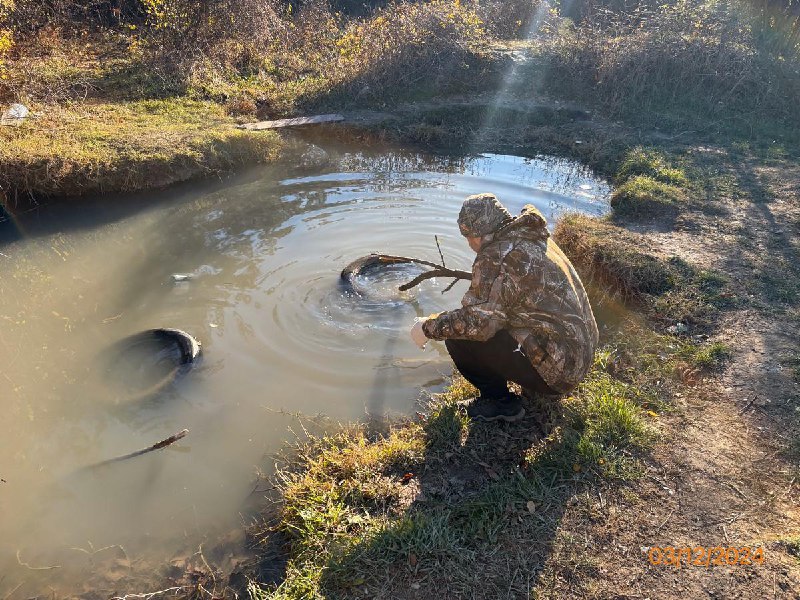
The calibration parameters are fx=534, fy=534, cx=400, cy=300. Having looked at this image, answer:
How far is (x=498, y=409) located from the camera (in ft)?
12.3

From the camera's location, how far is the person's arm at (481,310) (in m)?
3.15

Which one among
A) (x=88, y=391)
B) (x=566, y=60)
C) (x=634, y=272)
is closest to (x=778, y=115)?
(x=566, y=60)

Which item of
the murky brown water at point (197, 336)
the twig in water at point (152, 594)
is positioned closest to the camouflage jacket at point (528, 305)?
the murky brown water at point (197, 336)

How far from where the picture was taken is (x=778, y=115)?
10.9 m

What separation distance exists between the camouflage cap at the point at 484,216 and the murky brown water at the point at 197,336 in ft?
5.94

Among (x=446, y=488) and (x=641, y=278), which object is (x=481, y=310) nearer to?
(x=446, y=488)

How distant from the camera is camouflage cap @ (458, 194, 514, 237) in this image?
3232 millimetres

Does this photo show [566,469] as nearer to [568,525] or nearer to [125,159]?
[568,525]

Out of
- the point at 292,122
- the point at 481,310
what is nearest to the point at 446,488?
the point at 481,310

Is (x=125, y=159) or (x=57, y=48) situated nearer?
(x=125, y=159)

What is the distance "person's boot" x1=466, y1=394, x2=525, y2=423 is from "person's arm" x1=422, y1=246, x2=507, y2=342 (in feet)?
2.50

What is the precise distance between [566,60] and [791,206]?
6938 mm

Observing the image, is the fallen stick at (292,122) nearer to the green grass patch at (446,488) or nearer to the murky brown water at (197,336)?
the murky brown water at (197,336)

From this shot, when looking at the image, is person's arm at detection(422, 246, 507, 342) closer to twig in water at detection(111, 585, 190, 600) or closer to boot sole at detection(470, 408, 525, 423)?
boot sole at detection(470, 408, 525, 423)
